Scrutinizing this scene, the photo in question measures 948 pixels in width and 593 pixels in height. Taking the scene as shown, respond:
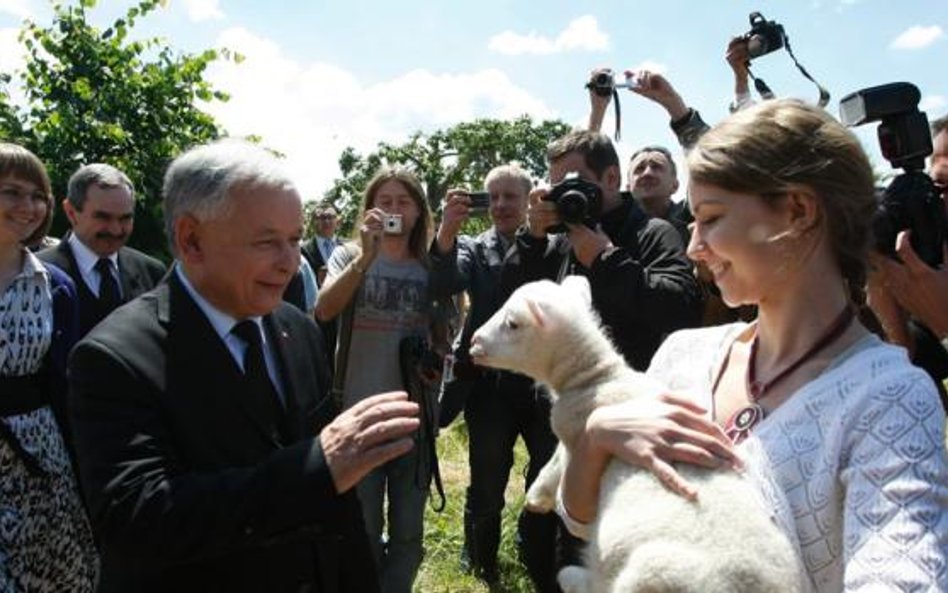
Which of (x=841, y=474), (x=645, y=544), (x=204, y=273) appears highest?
(x=204, y=273)

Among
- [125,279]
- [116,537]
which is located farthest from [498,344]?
[125,279]

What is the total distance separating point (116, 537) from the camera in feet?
5.82

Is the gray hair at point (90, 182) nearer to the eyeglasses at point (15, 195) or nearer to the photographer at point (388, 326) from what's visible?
the eyeglasses at point (15, 195)

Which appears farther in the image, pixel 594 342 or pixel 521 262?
pixel 521 262

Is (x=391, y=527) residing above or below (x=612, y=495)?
below

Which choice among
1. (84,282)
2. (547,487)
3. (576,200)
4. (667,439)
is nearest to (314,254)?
(84,282)

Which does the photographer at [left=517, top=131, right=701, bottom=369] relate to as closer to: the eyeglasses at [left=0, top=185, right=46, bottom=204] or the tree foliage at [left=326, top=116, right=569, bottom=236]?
the eyeglasses at [left=0, top=185, right=46, bottom=204]

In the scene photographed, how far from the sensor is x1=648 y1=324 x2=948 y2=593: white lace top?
1329mm

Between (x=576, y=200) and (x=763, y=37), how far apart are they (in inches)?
52.1

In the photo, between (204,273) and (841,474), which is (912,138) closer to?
(841,474)

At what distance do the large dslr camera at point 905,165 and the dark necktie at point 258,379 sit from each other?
1.73m

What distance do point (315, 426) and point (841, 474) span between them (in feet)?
4.44

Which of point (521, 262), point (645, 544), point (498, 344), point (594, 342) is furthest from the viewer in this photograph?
point (521, 262)

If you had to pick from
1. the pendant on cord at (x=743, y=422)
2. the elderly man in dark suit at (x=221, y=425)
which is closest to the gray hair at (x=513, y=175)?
the elderly man in dark suit at (x=221, y=425)
